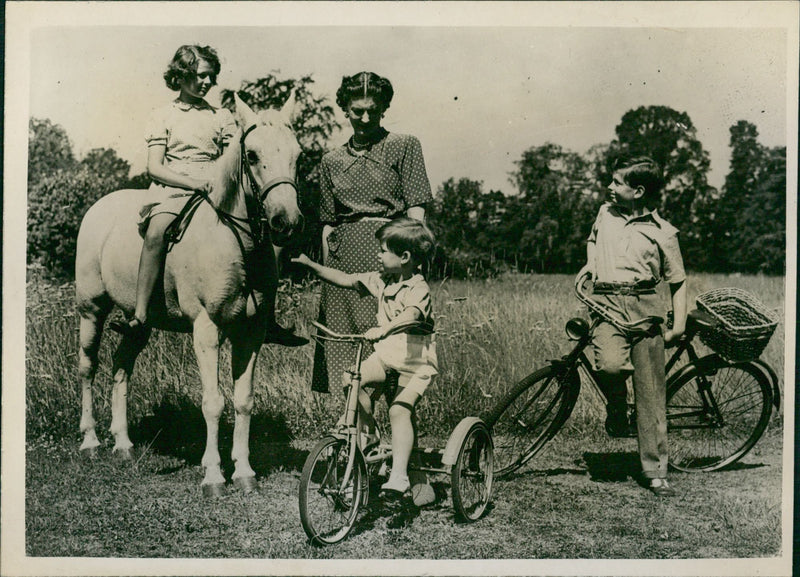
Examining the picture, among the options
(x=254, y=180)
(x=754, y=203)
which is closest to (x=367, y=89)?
(x=254, y=180)

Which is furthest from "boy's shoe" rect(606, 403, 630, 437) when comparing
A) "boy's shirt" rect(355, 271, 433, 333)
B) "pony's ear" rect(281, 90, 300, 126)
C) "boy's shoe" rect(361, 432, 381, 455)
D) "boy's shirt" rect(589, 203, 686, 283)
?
"pony's ear" rect(281, 90, 300, 126)

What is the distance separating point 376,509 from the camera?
5094 mm

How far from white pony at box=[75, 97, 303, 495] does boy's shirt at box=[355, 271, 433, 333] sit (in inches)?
24.3

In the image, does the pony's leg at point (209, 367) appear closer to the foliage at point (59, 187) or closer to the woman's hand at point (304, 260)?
the woman's hand at point (304, 260)

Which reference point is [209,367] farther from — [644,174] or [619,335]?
[644,174]

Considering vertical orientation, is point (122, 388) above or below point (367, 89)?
below

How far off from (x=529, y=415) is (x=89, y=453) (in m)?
3.18

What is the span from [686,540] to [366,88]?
3.78 meters

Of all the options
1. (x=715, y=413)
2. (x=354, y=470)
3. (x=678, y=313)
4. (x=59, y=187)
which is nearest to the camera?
(x=354, y=470)

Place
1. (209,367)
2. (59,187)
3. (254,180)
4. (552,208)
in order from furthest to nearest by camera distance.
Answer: (552,208) < (59,187) < (209,367) < (254,180)

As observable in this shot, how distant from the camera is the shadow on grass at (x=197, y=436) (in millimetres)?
5512

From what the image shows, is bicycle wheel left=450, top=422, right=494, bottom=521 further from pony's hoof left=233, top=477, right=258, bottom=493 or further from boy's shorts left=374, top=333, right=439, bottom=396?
pony's hoof left=233, top=477, right=258, bottom=493

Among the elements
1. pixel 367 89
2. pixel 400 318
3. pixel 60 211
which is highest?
pixel 367 89

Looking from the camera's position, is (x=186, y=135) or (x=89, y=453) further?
(x=89, y=453)
